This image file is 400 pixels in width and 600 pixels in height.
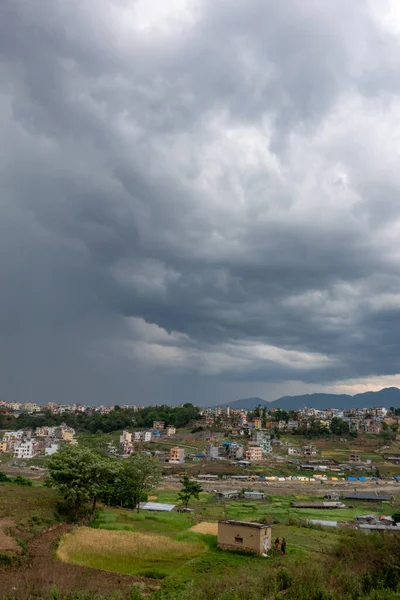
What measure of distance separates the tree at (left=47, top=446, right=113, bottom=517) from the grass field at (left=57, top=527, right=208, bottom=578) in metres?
3.40

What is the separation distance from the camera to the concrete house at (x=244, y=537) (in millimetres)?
28891

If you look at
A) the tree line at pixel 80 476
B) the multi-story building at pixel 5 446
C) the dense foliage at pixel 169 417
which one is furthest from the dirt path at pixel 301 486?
the dense foliage at pixel 169 417

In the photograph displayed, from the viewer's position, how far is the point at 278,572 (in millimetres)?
19625

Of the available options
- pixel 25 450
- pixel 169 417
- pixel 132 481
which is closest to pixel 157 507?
pixel 132 481

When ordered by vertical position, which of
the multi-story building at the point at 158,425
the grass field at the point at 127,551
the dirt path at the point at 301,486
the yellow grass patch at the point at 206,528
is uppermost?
the grass field at the point at 127,551

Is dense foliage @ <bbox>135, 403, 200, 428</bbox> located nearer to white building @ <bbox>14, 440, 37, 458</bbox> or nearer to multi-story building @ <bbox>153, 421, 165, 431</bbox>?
multi-story building @ <bbox>153, 421, 165, 431</bbox>

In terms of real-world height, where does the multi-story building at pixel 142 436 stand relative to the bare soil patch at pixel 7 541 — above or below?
below

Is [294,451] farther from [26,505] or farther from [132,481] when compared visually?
[26,505]

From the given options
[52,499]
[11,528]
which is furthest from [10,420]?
[11,528]

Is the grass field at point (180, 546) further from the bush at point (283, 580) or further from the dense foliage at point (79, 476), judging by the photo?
the bush at point (283, 580)

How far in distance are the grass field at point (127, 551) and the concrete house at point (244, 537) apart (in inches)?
64.8

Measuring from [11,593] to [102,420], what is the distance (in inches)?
6671

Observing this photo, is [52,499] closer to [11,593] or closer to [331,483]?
[11,593]

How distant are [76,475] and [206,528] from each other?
11.6 metres
